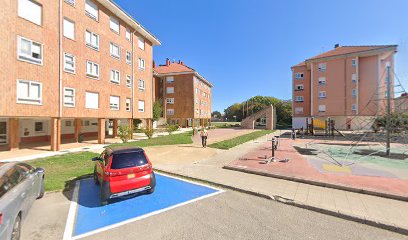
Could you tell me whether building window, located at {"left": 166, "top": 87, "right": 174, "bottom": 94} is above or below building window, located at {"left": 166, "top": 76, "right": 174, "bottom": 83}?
below

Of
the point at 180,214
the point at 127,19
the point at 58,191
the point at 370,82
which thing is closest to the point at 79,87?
the point at 127,19

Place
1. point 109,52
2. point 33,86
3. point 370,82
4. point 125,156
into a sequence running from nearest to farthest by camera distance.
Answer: point 125,156 → point 33,86 → point 109,52 → point 370,82

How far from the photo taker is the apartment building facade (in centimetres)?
4381

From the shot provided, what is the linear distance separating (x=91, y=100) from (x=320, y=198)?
18.9 metres

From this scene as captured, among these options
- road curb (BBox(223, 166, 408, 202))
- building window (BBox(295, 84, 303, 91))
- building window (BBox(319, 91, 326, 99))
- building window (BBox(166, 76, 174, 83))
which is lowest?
road curb (BBox(223, 166, 408, 202))

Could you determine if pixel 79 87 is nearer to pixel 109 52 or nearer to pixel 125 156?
pixel 109 52

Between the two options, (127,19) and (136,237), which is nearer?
(136,237)

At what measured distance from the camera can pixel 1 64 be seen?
1157cm

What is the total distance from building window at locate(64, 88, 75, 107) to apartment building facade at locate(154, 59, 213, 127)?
28248 mm

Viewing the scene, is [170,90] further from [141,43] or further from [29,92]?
[29,92]

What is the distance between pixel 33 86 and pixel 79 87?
3.48 metres

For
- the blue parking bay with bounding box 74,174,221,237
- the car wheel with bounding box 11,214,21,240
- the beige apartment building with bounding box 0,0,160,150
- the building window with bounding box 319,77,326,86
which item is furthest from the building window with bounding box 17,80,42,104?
the building window with bounding box 319,77,326,86

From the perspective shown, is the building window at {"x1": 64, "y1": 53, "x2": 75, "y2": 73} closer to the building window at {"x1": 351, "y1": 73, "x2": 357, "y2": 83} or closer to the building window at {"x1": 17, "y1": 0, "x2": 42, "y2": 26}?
the building window at {"x1": 17, "y1": 0, "x2": 42, "y2": 26}

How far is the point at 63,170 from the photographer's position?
9.44m
